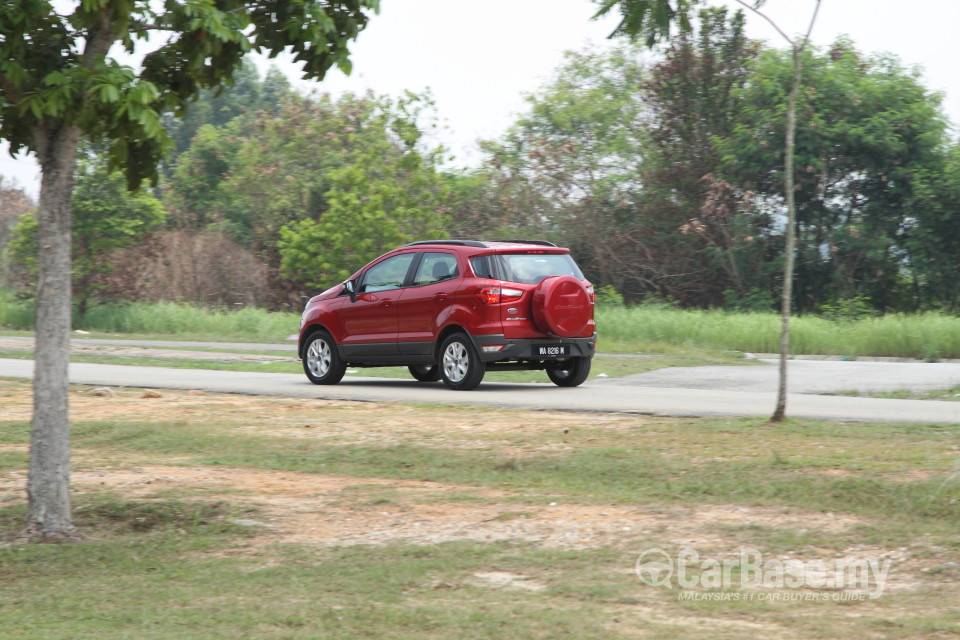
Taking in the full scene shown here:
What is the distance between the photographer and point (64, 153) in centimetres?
707

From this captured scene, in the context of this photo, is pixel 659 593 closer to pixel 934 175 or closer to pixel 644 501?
pixel 644 501

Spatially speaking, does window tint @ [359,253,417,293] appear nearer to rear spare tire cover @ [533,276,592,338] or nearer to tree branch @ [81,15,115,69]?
rear spare tire cover @ [533,276,592,338]

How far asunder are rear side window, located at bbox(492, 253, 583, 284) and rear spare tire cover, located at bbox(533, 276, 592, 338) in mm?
253

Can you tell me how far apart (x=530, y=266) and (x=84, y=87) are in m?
9.53

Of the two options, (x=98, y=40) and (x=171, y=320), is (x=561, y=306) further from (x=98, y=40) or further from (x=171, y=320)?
(x=171, y=320)

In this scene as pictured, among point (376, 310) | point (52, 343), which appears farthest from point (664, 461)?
point (376, 310)

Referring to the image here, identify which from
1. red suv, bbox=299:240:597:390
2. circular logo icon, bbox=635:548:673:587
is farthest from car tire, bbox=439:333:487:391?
circular logo icon, bbox=635:548:673:587

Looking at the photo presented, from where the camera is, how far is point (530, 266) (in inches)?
610

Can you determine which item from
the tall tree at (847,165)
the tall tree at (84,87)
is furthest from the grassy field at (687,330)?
the tall tree at (84,87)

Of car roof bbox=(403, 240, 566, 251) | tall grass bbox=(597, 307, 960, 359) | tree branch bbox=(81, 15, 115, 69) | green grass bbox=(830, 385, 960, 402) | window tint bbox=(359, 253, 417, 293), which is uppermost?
tree branch bbox=(81, 15, 115, 69)

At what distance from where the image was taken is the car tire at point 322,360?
17.0m

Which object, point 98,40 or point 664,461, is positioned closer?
point 98,40

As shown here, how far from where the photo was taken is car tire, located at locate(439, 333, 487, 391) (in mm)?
15312

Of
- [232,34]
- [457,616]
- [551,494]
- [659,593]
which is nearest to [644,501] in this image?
[551,494]
